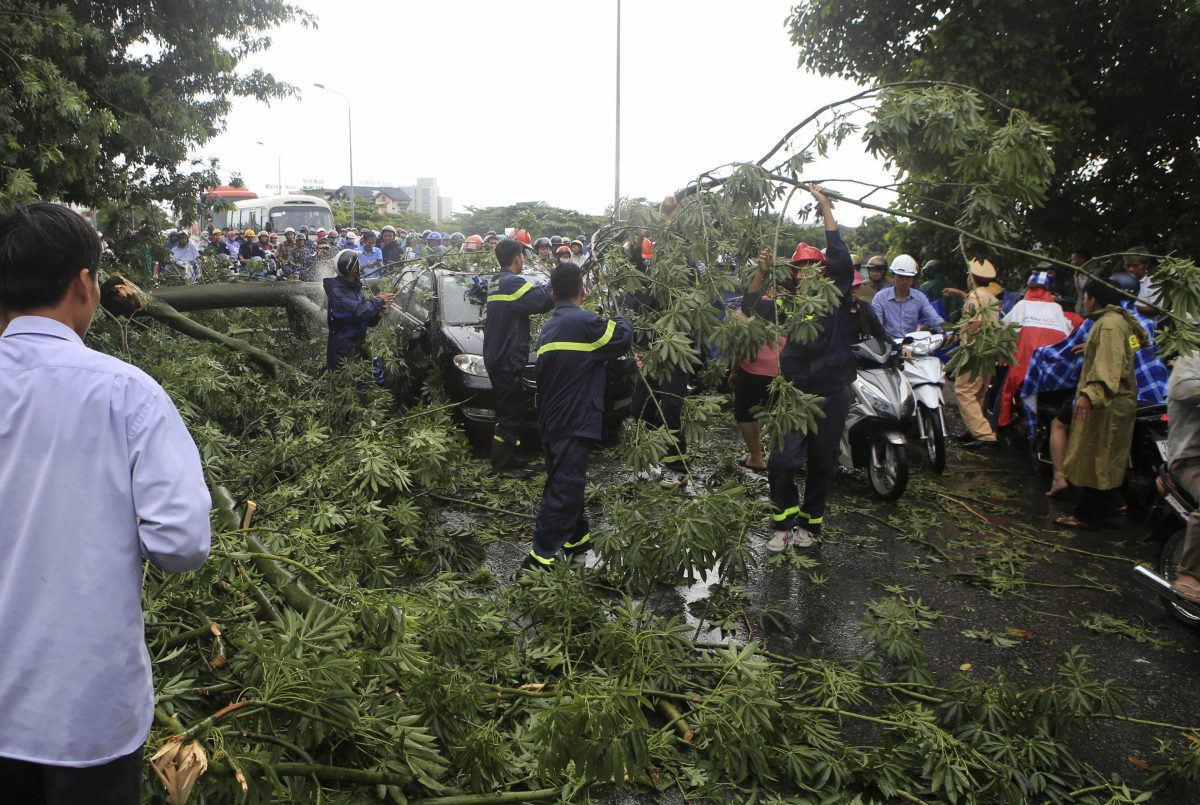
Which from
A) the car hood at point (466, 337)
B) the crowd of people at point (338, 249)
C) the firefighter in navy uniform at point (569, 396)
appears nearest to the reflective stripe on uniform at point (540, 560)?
the firefighter in navy uniform at point (569, 396)

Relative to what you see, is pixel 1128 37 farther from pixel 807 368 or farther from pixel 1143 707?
pixel 1143 707

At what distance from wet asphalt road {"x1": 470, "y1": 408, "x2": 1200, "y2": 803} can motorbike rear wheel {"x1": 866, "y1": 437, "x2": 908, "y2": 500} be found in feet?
0.43

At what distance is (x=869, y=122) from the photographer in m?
4.76

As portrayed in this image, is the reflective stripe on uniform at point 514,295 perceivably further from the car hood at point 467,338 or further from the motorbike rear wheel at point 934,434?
the motorbike rear wheel at point 934,434

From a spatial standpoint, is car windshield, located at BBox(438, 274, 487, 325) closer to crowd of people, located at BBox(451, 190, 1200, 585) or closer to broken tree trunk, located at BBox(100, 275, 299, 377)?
crowd of people, located at BBox(451, 190, 1200, 585)

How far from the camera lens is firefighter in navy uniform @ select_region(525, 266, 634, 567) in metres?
5.73

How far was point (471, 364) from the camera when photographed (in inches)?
353

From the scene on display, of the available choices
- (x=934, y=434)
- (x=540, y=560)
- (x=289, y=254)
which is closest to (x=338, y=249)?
(x=289, y=254)

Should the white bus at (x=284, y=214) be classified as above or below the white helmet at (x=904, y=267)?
above

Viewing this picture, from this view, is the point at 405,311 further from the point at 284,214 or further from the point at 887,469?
the point at 284,214

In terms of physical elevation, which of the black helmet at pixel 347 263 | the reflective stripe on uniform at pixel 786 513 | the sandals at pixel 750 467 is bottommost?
the sandals at pixel 750 467

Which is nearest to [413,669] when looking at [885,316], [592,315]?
[592,315]

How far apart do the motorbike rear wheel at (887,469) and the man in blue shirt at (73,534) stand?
6.12 metres

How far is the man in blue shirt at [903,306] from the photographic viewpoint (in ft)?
29.5
